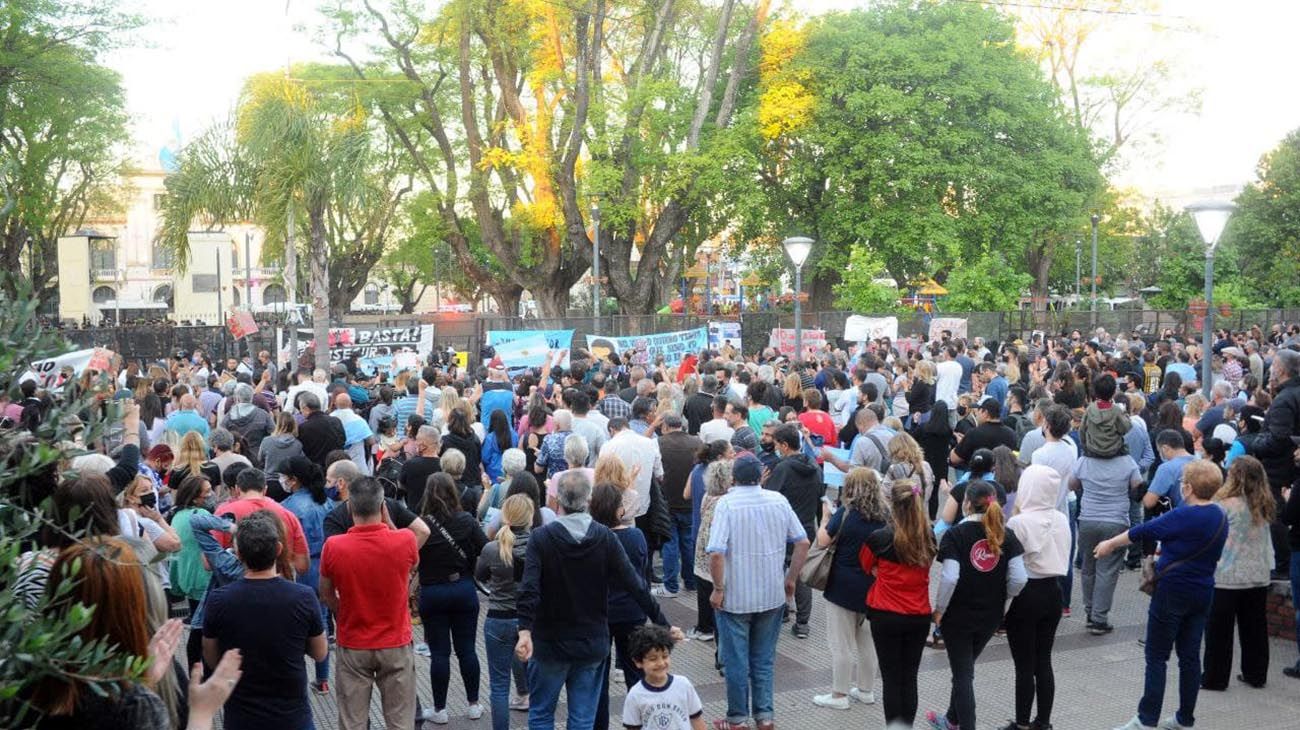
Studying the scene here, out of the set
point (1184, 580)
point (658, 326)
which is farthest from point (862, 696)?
point (658, 326)

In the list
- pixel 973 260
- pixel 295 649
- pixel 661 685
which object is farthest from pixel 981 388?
pixel 973 260

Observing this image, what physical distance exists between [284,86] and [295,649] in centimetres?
1570

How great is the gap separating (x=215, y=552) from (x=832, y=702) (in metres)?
4.04

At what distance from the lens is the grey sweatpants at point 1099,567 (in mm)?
9055

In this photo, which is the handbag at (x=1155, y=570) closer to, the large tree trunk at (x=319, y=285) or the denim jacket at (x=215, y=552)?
the denim jacket at (x=215, y=552)

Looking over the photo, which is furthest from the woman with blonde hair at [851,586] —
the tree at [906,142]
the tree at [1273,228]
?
the tree at [1273,228]

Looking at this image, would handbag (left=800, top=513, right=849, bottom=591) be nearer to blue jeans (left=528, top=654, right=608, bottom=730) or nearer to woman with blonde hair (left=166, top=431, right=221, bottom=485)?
blue jeans (left=528, top=654, right=608, bottom=730)

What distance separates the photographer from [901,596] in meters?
6.53

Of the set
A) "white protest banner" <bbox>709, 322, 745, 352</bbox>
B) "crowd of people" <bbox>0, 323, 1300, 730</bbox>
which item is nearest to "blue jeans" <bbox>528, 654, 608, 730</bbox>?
"crowd of people" <bbox>0, 323, 1300, 730</bbox>

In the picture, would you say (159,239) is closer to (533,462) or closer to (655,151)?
(533,462)

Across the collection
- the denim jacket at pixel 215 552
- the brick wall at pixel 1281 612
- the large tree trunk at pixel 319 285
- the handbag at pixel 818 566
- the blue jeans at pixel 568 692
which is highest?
the large tree trunk at pixel 319 285

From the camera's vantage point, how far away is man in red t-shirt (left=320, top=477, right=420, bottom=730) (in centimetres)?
590

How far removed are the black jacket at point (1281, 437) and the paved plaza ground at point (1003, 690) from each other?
4.47ft

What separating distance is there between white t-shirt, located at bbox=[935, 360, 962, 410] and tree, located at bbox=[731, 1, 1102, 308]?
19.3 meters
